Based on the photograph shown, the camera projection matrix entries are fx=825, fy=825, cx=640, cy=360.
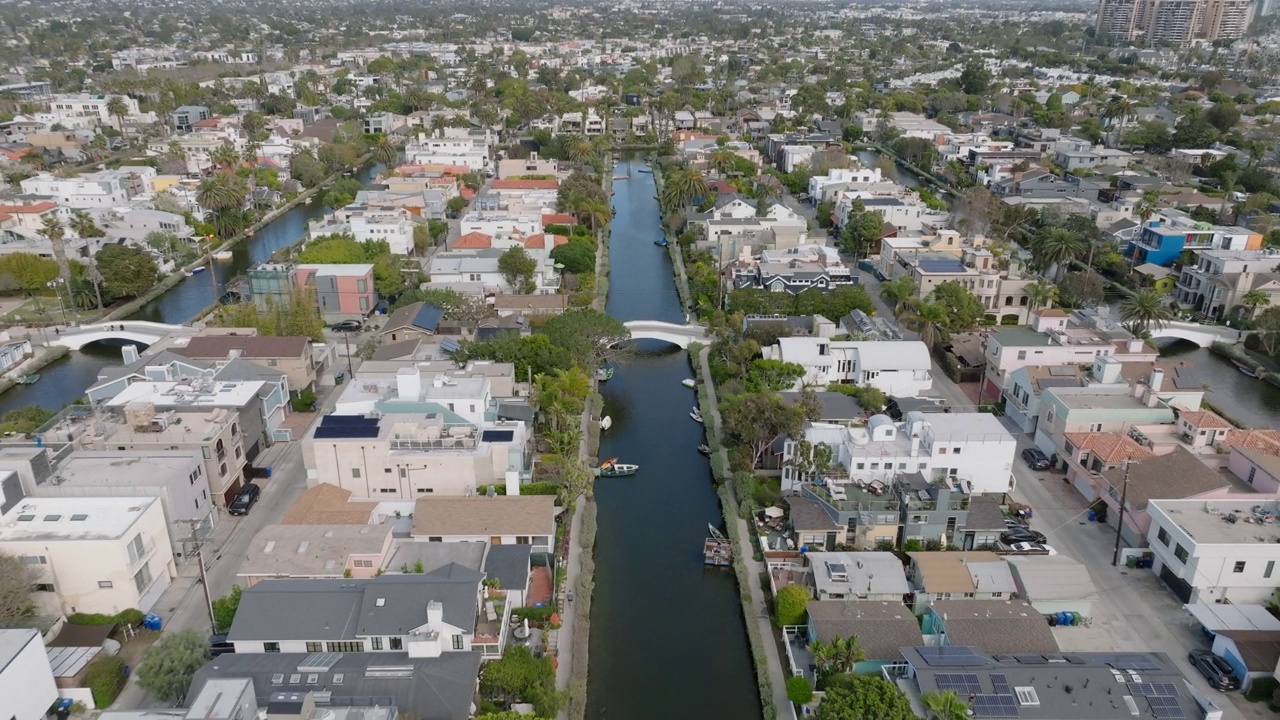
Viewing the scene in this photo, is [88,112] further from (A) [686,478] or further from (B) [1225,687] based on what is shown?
(B) [1225,687]

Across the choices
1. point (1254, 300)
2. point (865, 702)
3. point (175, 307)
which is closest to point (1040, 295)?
point (1254, 300)

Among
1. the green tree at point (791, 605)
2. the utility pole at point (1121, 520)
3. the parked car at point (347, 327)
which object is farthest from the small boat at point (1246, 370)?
the parked car at point (347, 327)

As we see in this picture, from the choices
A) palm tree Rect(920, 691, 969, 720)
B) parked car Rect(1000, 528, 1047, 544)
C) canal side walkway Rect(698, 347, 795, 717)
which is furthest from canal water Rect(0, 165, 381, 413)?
parked car Rect(1000, 528, 1047, 544)

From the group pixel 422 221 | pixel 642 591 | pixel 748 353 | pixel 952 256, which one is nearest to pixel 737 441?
pixel 748 353

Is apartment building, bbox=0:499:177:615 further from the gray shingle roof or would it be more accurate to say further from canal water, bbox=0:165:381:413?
canal water, bbox=0:165:381:413

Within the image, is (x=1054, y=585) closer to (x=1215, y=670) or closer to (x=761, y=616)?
(x=1215, y=670)
